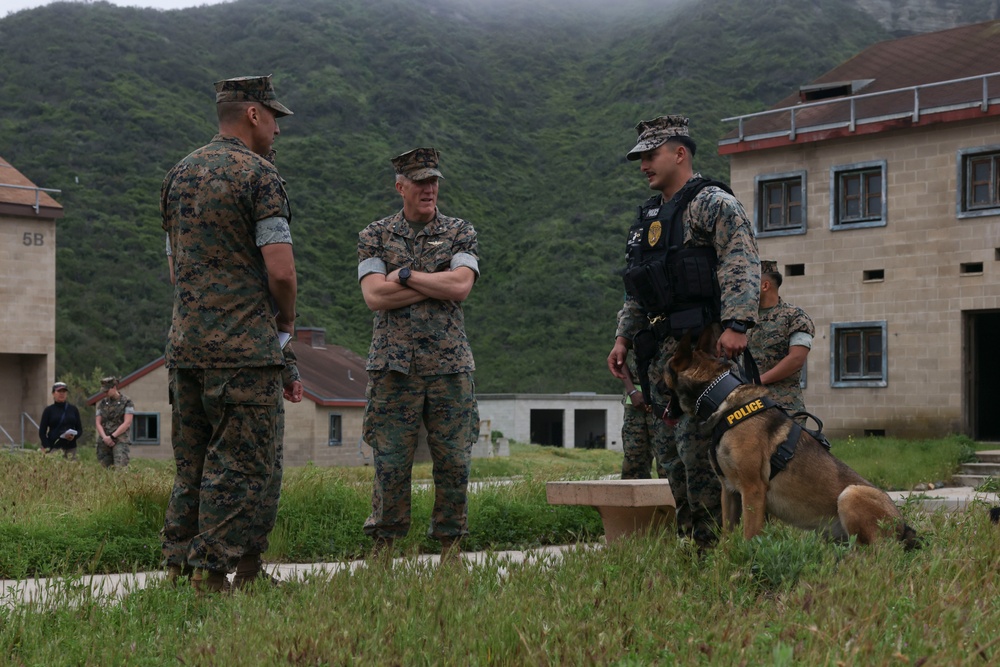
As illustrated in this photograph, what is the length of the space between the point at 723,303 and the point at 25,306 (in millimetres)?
30314

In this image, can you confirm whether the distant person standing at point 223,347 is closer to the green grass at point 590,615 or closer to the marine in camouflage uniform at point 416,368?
the green grass at point 590,615

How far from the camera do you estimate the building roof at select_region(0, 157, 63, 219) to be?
1272 inches

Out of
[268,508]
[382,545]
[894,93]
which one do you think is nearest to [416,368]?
[382,545]

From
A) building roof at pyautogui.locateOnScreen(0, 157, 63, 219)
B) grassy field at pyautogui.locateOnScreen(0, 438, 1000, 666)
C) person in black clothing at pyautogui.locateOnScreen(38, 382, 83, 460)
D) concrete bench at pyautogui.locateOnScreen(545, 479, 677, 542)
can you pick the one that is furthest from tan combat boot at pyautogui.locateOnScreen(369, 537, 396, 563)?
building roof at pyautogui.locateOnScreen(0, 157, 63, 219)

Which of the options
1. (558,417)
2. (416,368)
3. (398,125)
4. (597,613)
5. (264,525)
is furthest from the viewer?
(398,125)

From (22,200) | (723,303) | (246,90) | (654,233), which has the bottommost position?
(723,303)

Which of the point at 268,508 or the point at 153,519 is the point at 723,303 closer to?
the point at 268,508

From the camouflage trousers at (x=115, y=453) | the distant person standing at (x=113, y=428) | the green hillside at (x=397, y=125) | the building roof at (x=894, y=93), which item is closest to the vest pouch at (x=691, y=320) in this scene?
the distant person standing at (x=113, y=428)

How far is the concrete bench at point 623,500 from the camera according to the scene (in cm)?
784

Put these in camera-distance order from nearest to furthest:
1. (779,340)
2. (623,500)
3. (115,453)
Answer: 1. (623,500)
2. (779,340)
3. (115,453)

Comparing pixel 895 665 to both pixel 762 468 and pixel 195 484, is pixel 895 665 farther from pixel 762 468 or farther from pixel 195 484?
pixel 195 484

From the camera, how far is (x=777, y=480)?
223 inches

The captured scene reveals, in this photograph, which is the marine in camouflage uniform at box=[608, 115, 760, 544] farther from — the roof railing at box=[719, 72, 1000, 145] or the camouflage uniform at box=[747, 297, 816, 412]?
the roof railing at box=[719, 72, 1000, 145]

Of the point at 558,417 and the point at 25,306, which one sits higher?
the point at 25,306
